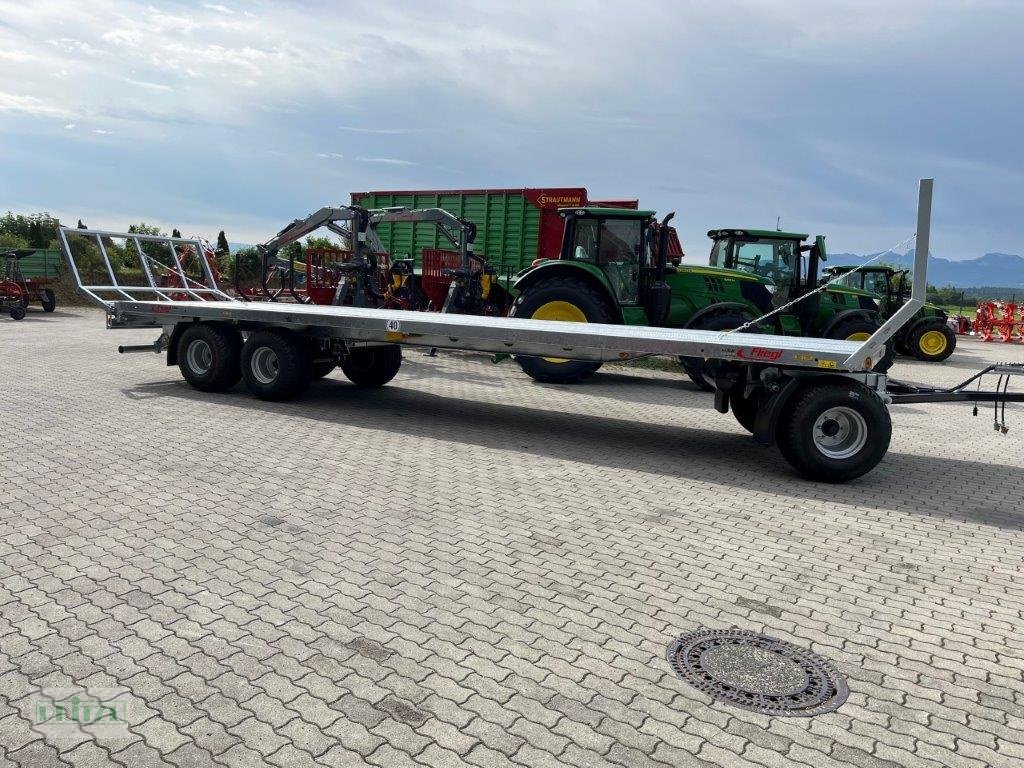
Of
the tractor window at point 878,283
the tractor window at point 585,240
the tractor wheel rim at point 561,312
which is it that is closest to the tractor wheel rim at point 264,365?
the tractor wheel rim at point 561,312

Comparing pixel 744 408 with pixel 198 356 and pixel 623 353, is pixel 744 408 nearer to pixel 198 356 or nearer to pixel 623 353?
pixel 623 353

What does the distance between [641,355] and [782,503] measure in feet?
6.19

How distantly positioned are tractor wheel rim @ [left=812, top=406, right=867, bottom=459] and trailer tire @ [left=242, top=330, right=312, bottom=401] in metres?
6.05

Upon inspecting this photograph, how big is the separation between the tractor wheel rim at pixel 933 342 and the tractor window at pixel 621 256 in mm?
10736

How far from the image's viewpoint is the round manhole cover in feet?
11.2

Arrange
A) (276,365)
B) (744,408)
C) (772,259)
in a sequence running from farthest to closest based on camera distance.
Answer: (772,259)
(276,365)
(744,408)

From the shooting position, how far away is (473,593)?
4.36 m

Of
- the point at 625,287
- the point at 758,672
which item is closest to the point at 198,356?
the point at 625,287

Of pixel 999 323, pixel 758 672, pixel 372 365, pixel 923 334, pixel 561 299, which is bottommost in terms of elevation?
pixel 758 672

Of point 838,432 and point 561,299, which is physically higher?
point 561,299

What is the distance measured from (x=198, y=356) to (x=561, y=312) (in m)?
5.22

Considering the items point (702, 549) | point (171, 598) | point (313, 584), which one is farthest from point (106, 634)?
point (702, 549)

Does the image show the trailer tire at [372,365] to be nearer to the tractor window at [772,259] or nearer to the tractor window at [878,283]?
the tractor window at [772,259]

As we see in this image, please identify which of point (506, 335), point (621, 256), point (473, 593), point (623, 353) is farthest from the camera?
point (621, 256)
